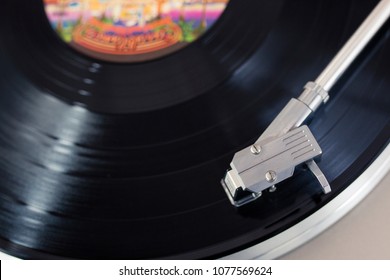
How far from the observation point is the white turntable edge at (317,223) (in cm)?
83

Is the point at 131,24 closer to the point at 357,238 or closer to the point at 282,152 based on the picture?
the point at 282,152

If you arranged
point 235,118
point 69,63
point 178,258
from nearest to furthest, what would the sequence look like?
point 178,258 < point 235,118 < point 69,63

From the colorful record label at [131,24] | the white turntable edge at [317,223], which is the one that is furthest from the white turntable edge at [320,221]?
the colorful record label at [131,24]

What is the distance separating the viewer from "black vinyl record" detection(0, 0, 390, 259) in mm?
851

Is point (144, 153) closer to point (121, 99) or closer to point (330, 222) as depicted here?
point (121, 99)

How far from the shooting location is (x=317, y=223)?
833mm

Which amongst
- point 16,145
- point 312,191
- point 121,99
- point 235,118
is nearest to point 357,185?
point 312,191

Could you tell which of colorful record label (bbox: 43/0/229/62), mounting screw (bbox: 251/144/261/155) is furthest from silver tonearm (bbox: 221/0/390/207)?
colorful record label (bbox: 43/0/229/62)

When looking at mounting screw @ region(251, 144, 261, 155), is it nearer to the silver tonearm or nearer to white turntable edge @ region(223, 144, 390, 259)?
the silver tonearm

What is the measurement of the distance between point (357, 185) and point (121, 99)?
0.36 metres

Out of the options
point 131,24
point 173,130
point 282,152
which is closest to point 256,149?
point 282,152

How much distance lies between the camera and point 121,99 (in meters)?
0.99

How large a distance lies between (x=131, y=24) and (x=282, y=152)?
40 centimetres

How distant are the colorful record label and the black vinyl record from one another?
0.11 ft
